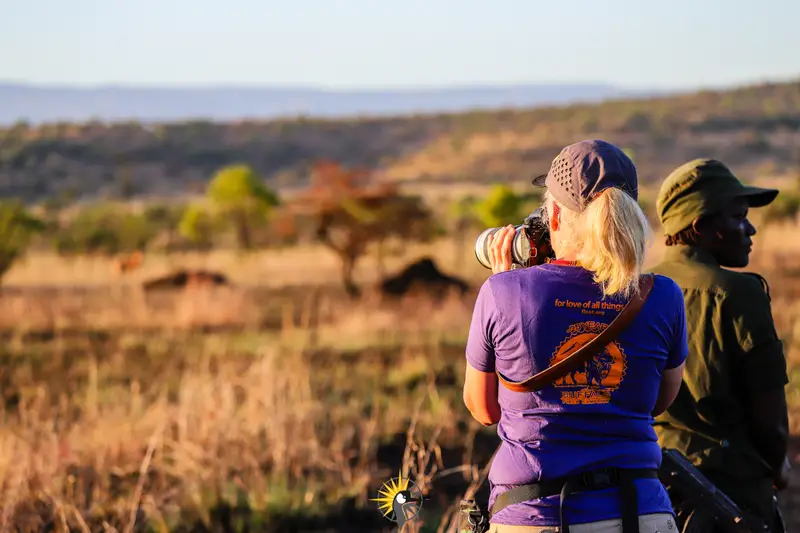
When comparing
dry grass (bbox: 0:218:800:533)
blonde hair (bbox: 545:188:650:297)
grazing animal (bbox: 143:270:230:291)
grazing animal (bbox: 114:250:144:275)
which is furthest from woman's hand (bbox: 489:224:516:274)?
grazing animal (bbox: 114:250:144:275)

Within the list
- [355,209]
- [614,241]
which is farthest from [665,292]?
[355,209]

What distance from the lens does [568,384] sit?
101 inches

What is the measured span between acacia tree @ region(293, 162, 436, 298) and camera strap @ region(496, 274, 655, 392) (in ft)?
49.9

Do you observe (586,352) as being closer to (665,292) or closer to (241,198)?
(665,292)

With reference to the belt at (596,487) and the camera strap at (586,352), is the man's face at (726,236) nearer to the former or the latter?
the camera strap at (586,352)

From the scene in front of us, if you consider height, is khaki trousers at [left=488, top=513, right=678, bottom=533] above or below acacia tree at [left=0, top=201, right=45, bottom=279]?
above

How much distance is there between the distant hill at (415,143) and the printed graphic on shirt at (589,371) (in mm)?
59408

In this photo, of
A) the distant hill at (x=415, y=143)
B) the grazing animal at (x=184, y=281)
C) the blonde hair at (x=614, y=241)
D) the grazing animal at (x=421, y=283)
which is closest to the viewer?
the blonde hair at (x=614, y=241)

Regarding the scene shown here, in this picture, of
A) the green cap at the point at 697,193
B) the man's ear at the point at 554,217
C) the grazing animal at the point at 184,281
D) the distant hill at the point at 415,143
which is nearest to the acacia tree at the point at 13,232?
the grazing animal at the point at 184,281

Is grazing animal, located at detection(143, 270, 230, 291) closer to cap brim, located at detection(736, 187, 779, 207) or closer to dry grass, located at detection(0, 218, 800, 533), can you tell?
dry grass, located at detection(0, 218, 800, 533)

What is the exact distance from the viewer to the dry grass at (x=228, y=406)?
596 centimetres

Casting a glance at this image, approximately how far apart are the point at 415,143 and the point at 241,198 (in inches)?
2694

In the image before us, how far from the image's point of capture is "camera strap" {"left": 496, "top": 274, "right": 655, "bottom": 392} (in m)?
2.53

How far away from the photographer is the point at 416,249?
26.4 meters
